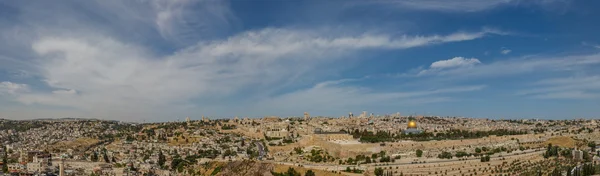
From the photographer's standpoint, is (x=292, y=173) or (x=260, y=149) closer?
(x=292, y=173)

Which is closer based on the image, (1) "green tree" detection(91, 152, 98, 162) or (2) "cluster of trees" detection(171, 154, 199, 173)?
(2) "cluster of trees" detection(171, 154, 199, 173)

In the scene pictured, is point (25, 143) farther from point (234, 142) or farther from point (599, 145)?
point (599, 145)

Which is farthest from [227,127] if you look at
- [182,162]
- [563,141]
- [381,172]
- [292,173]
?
[563,141]

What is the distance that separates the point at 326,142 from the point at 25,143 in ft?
276

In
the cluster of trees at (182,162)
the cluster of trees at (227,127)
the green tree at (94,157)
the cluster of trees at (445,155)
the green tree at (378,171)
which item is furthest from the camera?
the cluster of trees at (227,127)

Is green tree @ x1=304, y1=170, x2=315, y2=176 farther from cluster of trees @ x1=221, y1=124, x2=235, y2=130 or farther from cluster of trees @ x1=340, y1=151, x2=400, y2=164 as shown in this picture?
cluster of trees @ x1=221, y1=124, x2=235, y2=130

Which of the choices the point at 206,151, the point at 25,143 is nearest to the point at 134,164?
the point at 206,151

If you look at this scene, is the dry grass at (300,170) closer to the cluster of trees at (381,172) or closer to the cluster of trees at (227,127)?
the cluster of trees at (381,172)

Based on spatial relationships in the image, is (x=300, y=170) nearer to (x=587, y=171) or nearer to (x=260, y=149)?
(x=587, y=171)

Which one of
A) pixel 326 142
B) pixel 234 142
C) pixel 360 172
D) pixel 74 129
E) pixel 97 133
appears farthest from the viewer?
pixel 74 129

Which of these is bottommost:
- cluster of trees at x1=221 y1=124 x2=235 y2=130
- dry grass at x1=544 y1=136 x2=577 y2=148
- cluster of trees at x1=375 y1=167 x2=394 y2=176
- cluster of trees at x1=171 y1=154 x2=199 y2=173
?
cluster of trees at x1=171 y1=154 x2=199 y2=173

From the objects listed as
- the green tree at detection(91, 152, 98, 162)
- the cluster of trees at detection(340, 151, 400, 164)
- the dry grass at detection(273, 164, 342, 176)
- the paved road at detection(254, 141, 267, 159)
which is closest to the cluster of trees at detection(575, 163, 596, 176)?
the cluster of trees at detection(340, 151, 400, 164)

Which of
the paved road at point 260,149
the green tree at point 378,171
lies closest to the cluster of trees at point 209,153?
the paved road at point 260,149

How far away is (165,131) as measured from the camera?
4727 inches
